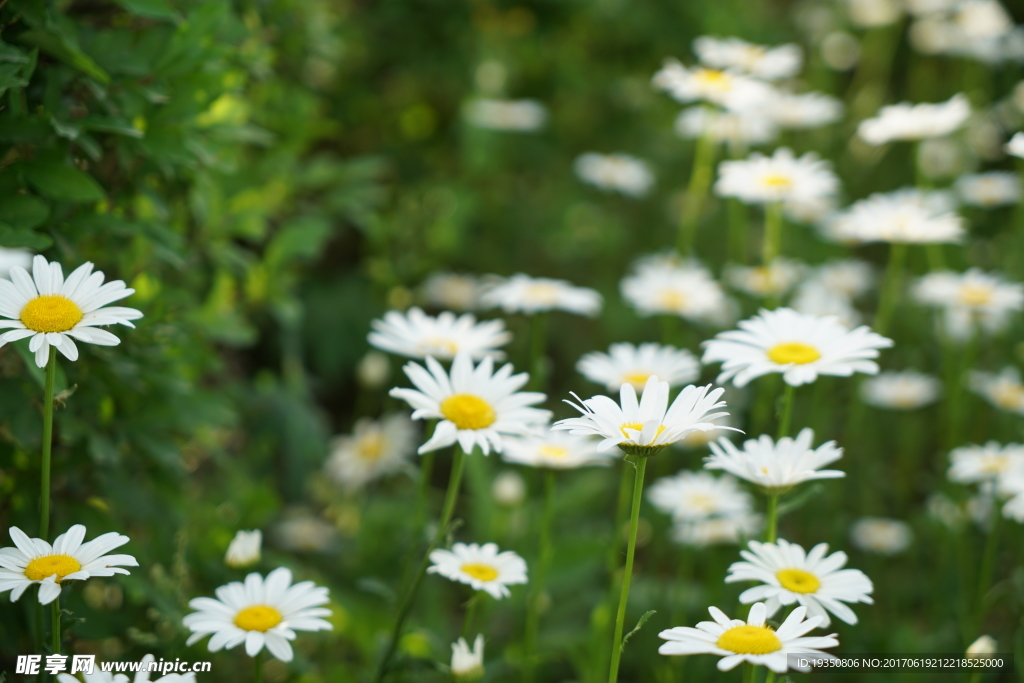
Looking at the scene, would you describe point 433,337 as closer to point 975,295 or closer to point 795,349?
point 795,349

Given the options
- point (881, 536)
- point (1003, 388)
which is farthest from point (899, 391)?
point (881, 536)

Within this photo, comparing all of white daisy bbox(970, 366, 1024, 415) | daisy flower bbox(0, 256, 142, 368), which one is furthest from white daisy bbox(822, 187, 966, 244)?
daisy flower bbox(0, 256, 142, 368)

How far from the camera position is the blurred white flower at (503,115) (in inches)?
Answer: 104

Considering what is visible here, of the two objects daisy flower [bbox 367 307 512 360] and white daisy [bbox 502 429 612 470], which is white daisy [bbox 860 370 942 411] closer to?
white daisy [bbox 502 429 612 470]

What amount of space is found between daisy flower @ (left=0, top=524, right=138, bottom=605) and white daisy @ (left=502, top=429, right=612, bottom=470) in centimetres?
55

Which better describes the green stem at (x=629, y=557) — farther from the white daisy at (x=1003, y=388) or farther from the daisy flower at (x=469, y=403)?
the white daisy at (x=1003, y=388)

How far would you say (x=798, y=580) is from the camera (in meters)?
1.00

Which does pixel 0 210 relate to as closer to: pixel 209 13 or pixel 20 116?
pixel 20 116

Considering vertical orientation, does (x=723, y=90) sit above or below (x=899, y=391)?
above

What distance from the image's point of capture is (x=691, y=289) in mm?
1825

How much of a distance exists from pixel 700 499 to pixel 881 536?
0.64 m

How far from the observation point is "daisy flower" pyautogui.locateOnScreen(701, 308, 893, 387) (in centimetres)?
108

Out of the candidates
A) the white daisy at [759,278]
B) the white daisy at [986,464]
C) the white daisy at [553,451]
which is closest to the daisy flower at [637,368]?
the white daisy at [553,451]

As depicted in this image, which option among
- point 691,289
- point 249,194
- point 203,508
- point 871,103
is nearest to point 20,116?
point 249,194
